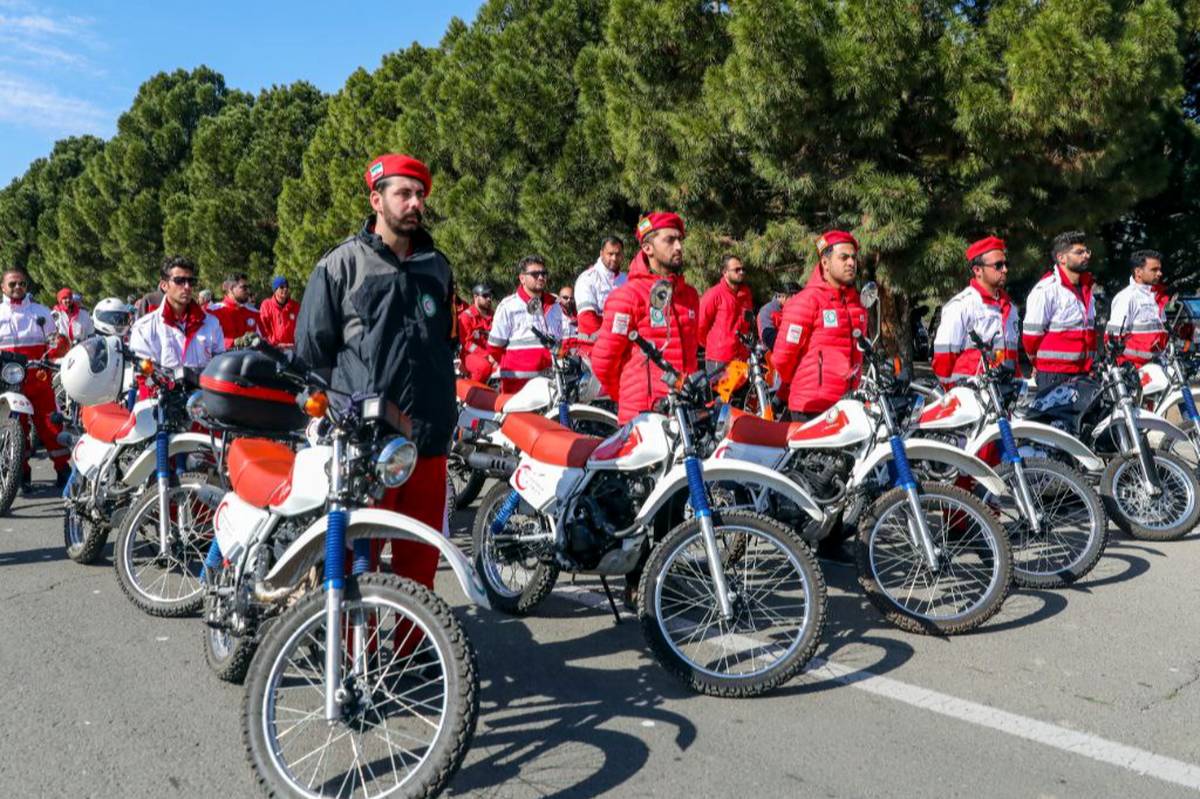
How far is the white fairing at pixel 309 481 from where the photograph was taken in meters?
3.46

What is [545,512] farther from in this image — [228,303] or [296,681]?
[228,303]

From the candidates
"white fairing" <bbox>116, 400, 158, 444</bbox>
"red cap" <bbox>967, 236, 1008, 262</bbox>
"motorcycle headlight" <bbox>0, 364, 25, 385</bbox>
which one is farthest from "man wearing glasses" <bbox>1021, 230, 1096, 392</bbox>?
"motorcycle headlight" <bbox>0, 364, 25, 385</bbox>

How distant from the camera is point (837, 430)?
16.6ft

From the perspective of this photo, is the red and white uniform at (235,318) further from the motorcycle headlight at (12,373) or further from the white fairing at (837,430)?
the white fairing at (837,430)

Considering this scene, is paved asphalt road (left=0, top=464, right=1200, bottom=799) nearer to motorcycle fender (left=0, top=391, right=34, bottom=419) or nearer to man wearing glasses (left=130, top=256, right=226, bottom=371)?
man wearing glasses (left=130, top=256, right=226, bottom=371)

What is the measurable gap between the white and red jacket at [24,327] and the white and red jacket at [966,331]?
7778 mm

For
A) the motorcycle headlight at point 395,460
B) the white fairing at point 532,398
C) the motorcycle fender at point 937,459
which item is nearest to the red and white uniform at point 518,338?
the white fairing at point 532,398

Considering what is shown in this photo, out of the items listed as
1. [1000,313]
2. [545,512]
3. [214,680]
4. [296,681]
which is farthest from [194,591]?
[1000,313]

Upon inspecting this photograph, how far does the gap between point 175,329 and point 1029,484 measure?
5.40m

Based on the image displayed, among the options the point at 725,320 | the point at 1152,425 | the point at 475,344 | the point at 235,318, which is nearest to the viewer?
the point at 1152,425

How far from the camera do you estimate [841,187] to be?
1056cm

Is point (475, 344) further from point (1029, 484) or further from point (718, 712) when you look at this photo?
point (718, 712)

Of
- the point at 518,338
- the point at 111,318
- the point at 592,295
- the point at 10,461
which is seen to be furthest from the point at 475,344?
the point at 111,318

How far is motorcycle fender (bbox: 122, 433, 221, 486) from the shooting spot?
17.6ft
